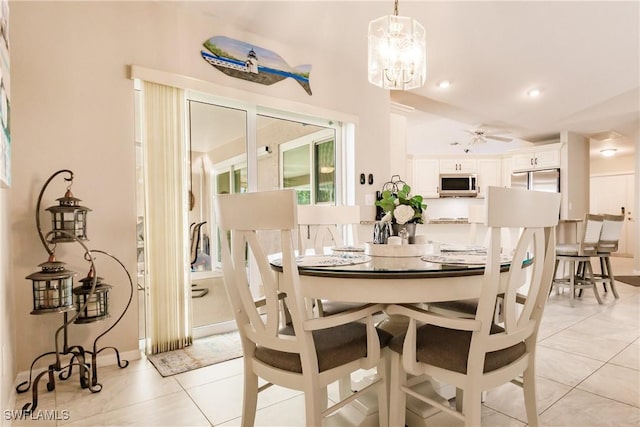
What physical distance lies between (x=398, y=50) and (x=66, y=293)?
8.19 ft

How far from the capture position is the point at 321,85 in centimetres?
369

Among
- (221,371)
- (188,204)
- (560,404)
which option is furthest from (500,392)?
(188,204)

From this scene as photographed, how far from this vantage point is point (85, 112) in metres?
2.38

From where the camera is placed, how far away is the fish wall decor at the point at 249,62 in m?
2.96

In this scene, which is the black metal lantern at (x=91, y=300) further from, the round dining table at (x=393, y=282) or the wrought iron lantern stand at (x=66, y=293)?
the round dining table at (x=393, y=282)

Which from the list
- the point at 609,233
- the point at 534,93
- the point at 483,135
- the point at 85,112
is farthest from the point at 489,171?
the point at 85,112

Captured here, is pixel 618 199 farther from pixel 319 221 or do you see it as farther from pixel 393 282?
pixel 393 282

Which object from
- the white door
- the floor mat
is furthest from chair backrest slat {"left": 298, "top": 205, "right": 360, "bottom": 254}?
the white door

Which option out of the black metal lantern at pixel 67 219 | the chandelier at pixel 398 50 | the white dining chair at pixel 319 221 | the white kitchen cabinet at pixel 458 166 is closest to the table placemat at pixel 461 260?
the white dining chair at pixel 319 221

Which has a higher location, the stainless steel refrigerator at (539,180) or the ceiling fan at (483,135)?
the ceiling fan at (483,135)

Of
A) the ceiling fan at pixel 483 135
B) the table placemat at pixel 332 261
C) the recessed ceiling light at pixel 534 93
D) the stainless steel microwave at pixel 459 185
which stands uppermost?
the recessed ceiling light at pixel 534 93

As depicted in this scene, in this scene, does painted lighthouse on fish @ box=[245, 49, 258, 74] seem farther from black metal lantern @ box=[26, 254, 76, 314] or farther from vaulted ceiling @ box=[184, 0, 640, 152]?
black metal lantern @ box=[26, 254, 76, 314]

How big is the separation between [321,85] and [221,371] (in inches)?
112

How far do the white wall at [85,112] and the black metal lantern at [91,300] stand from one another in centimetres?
26
